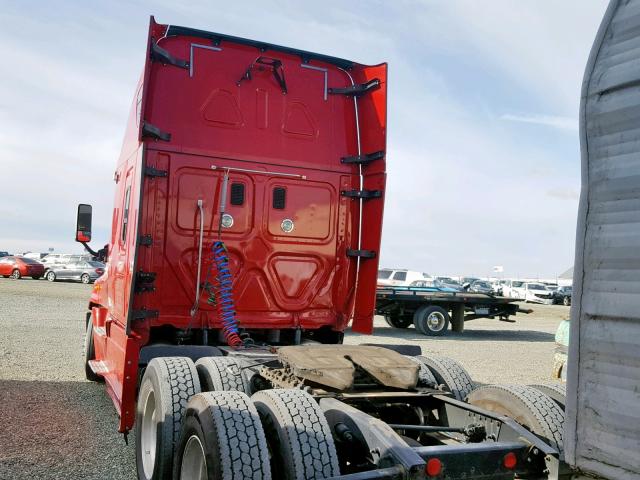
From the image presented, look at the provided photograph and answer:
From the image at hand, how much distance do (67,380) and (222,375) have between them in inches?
170

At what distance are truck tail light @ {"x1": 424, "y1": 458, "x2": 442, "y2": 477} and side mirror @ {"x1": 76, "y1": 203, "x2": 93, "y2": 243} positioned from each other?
5.16 m

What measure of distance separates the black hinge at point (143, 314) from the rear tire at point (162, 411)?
2.88ft

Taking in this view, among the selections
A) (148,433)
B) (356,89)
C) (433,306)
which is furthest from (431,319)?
(148,433)

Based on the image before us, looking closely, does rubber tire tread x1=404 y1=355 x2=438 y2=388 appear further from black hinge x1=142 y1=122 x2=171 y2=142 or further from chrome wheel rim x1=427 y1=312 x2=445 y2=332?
chrome wheel rim x1=427 y1=312 x2=445 y2=332

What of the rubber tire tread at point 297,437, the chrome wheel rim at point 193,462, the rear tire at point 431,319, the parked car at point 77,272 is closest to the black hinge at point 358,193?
the rubber tire tread at point 297,437

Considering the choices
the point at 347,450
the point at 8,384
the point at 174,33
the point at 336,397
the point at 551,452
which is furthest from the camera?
the point at 8,384

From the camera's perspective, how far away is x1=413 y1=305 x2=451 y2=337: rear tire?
14.9 m

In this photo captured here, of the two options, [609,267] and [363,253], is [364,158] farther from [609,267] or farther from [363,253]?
[609,267]

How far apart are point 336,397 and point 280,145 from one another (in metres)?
2.72

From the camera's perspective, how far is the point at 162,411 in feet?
11.4

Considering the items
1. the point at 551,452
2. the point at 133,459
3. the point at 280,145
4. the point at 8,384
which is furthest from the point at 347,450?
the point at 8,384

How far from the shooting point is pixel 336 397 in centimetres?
329

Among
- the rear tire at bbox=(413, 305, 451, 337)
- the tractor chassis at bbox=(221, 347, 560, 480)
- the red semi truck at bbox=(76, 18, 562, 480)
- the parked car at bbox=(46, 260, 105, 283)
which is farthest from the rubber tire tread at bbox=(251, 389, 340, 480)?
the parked car at bbox=(46, 260, 105, 283)

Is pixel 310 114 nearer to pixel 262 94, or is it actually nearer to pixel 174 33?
pixel 262 94
